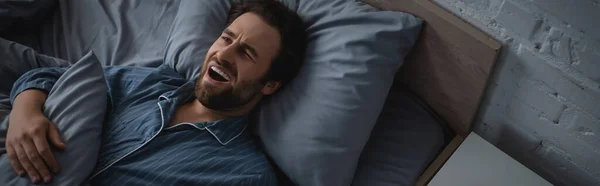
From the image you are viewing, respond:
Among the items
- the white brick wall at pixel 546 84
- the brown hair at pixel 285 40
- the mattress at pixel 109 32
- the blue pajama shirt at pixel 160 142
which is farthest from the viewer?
the mattress at pixel 109 32

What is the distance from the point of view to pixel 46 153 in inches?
39.4

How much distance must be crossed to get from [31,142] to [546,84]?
3.55 ft

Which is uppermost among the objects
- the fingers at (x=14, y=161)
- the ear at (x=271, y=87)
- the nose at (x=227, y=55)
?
the nose at (x=227, y=55)

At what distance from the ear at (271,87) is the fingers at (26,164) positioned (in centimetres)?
52

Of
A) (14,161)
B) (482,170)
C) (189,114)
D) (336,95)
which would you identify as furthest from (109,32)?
(482,170)

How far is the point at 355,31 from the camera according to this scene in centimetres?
119

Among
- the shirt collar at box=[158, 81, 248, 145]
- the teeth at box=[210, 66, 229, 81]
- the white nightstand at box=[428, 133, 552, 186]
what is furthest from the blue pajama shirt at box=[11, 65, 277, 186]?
the white nightstand at box=[428, 133, 552, 186]

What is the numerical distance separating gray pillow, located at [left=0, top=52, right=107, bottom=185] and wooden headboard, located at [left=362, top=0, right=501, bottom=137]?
0.71 meters

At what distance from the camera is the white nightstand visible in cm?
115

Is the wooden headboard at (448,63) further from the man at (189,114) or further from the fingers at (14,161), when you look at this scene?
the fingers at (14,161)

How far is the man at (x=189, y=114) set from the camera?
1.08 metres

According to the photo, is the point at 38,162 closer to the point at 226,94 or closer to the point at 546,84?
the point at 226,94

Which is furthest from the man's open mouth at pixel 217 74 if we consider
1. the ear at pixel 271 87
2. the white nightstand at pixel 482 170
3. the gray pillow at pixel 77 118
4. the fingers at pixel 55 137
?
the white nightstand at pixel 482 170

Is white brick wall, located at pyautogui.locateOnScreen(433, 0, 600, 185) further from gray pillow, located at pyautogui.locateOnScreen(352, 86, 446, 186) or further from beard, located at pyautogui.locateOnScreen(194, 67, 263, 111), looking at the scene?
beard, located at pyautogui.locateOnScreen(194, 67, 263, 111)
